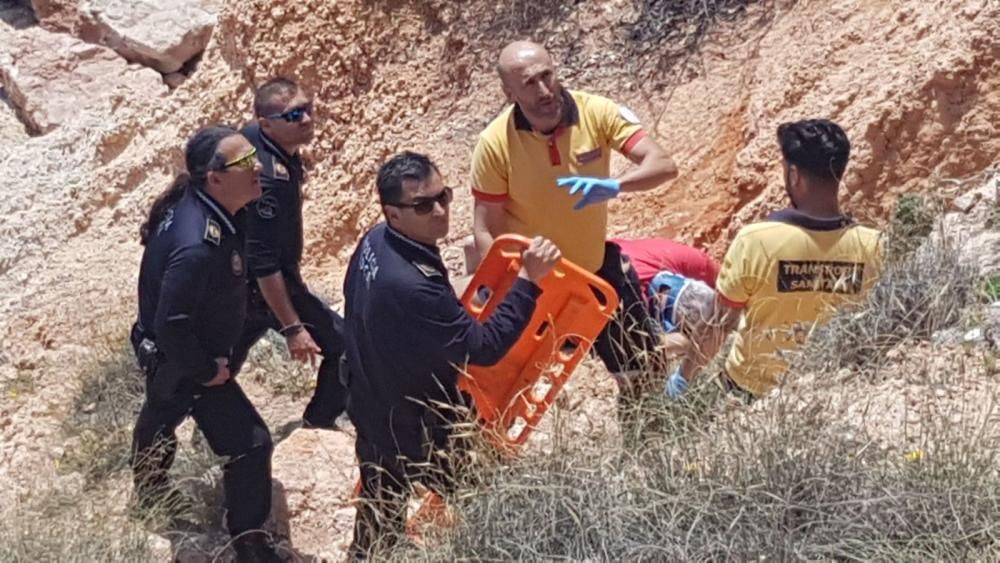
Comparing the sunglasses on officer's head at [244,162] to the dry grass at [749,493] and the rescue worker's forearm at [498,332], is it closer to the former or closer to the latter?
the rescue worker's forearm at [498,332]

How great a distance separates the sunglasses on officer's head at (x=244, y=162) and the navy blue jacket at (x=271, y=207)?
68cm

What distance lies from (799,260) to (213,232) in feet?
6.24

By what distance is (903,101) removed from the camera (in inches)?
269

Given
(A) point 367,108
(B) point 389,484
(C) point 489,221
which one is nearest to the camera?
(B) point 389,484

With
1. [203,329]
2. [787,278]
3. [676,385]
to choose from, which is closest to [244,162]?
[203,329]

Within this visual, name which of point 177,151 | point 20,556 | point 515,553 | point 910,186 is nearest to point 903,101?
point 910,186

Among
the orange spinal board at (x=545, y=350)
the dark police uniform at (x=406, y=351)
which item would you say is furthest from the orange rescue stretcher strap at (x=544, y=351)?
the dark police uniform at (x=406, y=351)

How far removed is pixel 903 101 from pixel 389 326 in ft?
10.6

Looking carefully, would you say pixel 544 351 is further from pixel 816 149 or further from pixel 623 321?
pixel 816 149

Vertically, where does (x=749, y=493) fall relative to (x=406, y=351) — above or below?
below

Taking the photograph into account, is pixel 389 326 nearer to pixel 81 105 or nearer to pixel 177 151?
pixel 177 151

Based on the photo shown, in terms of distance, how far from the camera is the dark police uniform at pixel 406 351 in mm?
4469

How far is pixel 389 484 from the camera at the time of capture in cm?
482

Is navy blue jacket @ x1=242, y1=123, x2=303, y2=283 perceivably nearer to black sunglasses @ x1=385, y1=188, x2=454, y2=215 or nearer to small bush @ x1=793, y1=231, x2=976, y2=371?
black sunglasses @ x1=385, y1=188, x2=454, y2=215
